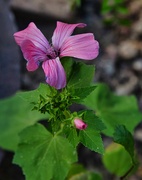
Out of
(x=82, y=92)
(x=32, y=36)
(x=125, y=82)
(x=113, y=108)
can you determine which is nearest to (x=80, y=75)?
(x=82, y=92)

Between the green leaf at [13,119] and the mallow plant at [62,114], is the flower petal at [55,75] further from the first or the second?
the green leaf at [13,119]

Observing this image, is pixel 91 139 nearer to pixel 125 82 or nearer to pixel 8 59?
pixel 8 59

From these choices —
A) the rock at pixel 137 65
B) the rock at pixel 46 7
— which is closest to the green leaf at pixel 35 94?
the rock at pixel 137 65

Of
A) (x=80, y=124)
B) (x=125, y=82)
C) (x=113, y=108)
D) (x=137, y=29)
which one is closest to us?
(x=80, y=124)

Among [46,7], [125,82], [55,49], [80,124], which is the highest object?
[55,49]

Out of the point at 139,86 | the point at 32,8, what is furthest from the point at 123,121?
the point at 32,8
